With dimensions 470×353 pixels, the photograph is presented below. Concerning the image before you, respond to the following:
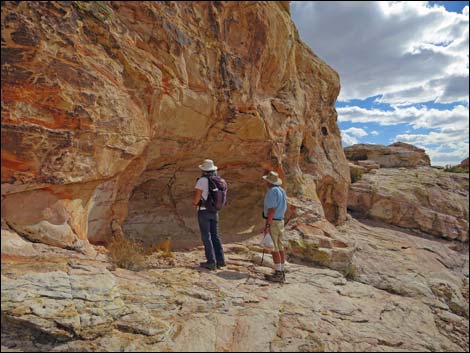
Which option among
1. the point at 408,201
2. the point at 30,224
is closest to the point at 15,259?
the point at 30,224

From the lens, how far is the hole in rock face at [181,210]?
886cm

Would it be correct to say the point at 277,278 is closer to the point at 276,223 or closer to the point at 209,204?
the point at 276,223

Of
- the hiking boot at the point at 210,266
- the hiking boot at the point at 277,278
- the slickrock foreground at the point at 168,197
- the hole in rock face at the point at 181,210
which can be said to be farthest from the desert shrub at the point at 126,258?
the hole in rock face at the point at 181,210

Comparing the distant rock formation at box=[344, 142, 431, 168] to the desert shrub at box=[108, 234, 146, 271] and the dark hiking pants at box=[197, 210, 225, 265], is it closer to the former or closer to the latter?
the dark hiking pants at box=[197, 210, 225, 265]

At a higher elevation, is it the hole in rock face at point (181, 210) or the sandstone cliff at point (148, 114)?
the sandstone cliff at point (148, 114)

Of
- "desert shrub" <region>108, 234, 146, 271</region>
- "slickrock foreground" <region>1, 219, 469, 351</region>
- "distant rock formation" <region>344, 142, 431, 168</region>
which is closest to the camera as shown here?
"slickrock foreground" <region>1, 219, 469, 351</region>

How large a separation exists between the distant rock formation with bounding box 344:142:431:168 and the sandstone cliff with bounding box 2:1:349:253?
11.7 meters

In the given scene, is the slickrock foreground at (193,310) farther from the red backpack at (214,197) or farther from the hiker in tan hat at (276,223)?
the red backpack at (214,197)

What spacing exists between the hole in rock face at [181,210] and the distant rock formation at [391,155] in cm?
1467

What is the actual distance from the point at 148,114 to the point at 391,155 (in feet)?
66.5

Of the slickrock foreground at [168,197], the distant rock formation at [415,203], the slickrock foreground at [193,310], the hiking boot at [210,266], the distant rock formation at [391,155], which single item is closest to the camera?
the slickrock foreground at [193,310]

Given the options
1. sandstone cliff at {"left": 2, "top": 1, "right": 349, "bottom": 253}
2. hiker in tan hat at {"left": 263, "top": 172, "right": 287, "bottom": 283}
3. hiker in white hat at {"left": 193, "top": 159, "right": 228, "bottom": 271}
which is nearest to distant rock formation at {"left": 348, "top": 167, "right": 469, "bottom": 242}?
sandstone cliff at {"left": 2, "top": 1, "right": 349, "bottom": 253}

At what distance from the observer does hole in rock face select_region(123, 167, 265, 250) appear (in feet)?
29.1

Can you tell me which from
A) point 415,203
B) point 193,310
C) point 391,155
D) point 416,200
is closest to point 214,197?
point 193,310
